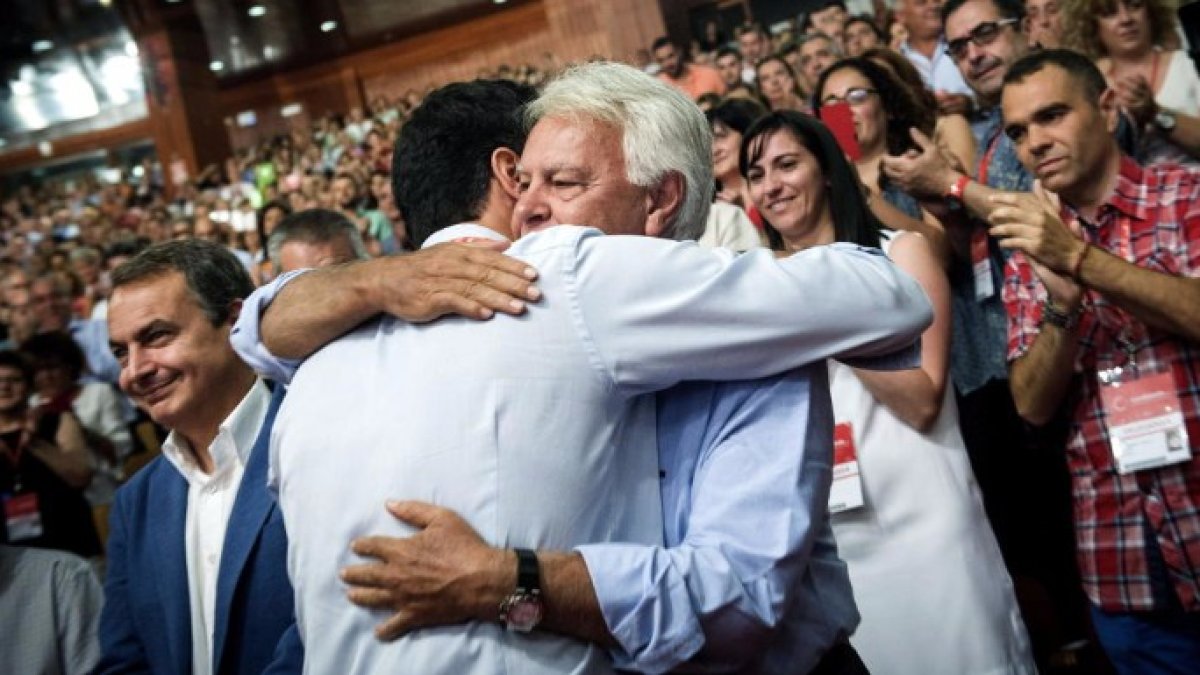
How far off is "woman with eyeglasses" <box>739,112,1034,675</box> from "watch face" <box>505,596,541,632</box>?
0.96 metres

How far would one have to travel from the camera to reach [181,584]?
189 cm

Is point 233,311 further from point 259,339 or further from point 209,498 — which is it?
point 259,339

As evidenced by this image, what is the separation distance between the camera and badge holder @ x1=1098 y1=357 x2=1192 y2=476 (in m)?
2.04

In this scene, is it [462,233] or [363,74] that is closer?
[462,233]

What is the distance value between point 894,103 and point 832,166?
0.98 m

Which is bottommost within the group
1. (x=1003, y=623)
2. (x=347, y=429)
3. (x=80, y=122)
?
(x=1003, y=623)

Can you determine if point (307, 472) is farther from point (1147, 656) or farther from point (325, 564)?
point (1147, 656)

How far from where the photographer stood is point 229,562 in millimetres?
1718

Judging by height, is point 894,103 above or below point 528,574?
above

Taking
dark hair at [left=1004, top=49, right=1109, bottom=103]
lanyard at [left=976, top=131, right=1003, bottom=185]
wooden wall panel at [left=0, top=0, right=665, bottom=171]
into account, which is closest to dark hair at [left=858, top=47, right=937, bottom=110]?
lanyard at [left=976, top=131, right=1003, bottom=185]

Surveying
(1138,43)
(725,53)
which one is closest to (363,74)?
(725,53)

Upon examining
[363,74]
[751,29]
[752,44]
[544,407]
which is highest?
[363,74]

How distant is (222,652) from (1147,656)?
1.69m

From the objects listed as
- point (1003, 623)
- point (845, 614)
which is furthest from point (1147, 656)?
point (845, 614)
